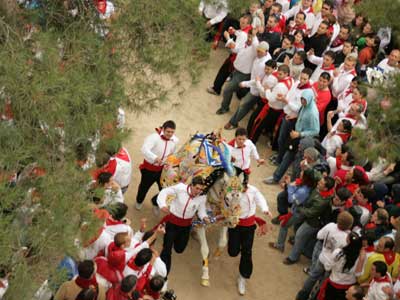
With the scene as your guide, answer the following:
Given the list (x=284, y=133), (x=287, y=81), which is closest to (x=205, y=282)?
(x=284, y=133)

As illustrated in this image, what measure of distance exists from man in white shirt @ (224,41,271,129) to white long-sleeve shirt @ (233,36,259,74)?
0.33 ft

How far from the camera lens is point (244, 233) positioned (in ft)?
29.0

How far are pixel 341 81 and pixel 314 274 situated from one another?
11.4 ft

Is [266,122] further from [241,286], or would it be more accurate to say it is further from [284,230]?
[241,286]

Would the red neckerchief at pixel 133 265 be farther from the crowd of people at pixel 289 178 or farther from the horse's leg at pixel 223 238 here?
the horse's leg at pixel 223 238

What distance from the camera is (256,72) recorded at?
1146cm

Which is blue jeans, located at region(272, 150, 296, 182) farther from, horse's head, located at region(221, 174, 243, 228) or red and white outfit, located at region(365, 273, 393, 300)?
red and white outfit, located at region(365, 273, 393, 300)

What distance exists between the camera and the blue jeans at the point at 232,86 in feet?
38.5

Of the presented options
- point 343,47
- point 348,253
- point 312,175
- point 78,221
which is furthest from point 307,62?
point 78,221

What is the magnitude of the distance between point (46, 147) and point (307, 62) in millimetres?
7401

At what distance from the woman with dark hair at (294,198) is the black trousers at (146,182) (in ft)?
5.21

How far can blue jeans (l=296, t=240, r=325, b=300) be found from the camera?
8688 mm

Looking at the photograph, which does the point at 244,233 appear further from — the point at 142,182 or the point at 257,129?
the point at 257,129

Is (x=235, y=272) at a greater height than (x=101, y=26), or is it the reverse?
(x=101, y=26)
